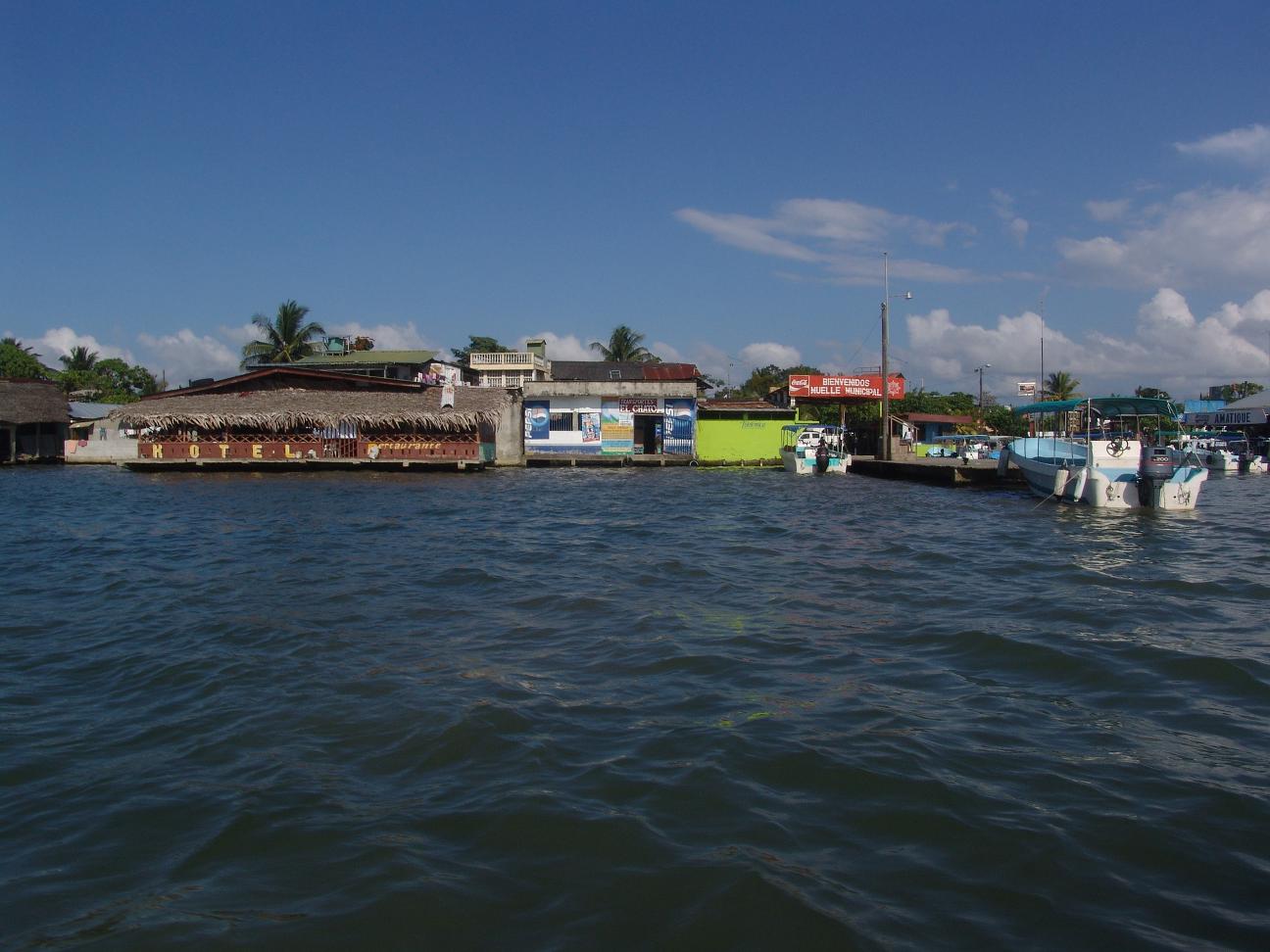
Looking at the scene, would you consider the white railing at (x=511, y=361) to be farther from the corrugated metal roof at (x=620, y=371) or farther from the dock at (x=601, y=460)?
the dock at (x=601, y=460)

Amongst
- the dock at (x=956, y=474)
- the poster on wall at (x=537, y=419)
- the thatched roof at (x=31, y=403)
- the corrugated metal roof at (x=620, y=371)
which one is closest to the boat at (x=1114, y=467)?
the dock at (x=956, y=474)

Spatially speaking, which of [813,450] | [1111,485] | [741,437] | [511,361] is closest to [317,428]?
[741,437]

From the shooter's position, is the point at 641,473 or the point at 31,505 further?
the point at 641,473

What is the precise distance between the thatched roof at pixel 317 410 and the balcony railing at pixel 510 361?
17503mm

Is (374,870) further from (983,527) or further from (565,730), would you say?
(983,527)

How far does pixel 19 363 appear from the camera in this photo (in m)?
53.8

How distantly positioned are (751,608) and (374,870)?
5.47 m

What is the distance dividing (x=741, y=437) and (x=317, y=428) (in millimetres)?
17341

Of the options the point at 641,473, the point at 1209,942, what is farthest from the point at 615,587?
the point at 641,473

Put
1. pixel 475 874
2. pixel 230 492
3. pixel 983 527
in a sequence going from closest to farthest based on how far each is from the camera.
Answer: pixel 475 874 < pixel 983 527 < pixel 230 492

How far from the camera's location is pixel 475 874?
138 inches

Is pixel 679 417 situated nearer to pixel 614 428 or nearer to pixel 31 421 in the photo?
pixel 614 428

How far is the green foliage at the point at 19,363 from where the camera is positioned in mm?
53125

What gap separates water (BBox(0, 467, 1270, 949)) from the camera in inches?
129
